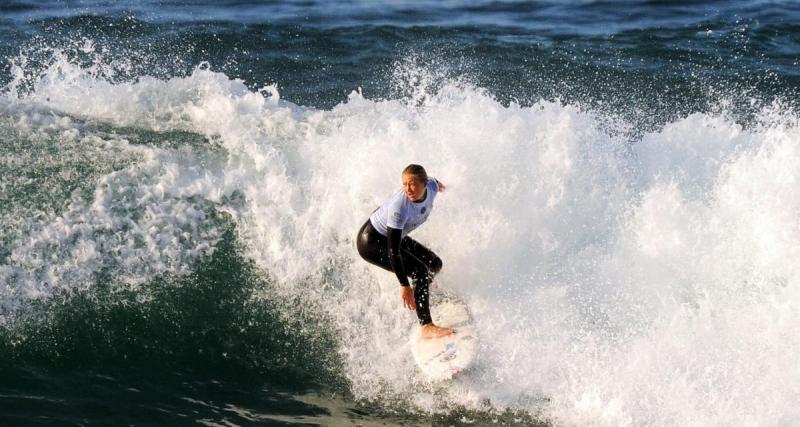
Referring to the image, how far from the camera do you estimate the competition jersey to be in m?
6.89

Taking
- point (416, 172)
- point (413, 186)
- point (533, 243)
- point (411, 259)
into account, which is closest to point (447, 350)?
point (411, 259)

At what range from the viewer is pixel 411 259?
741cm

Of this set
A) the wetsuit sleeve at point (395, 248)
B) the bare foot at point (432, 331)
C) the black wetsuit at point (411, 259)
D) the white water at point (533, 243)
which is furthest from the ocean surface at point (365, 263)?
the wetsuit sleeve at point (395, 248)

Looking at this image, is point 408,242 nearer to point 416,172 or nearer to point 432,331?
point 432,331

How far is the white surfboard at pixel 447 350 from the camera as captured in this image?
7.20 metres

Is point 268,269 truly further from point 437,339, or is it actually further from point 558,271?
point 558,271

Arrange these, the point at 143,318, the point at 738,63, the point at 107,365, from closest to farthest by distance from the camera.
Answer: the point at 107,365, the point at 143,318, the point at 738,63

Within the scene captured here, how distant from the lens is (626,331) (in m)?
7.59

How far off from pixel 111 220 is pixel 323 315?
8.97ft

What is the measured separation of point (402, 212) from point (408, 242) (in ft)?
2.43

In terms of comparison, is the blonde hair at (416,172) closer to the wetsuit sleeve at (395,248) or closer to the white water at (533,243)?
the wetsuit sleeve at (395,248)

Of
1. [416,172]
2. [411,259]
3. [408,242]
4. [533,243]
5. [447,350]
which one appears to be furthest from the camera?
[533,243]

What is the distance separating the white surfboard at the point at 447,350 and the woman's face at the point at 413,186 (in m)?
1.49

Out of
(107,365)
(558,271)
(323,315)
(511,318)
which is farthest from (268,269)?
(558,271)
